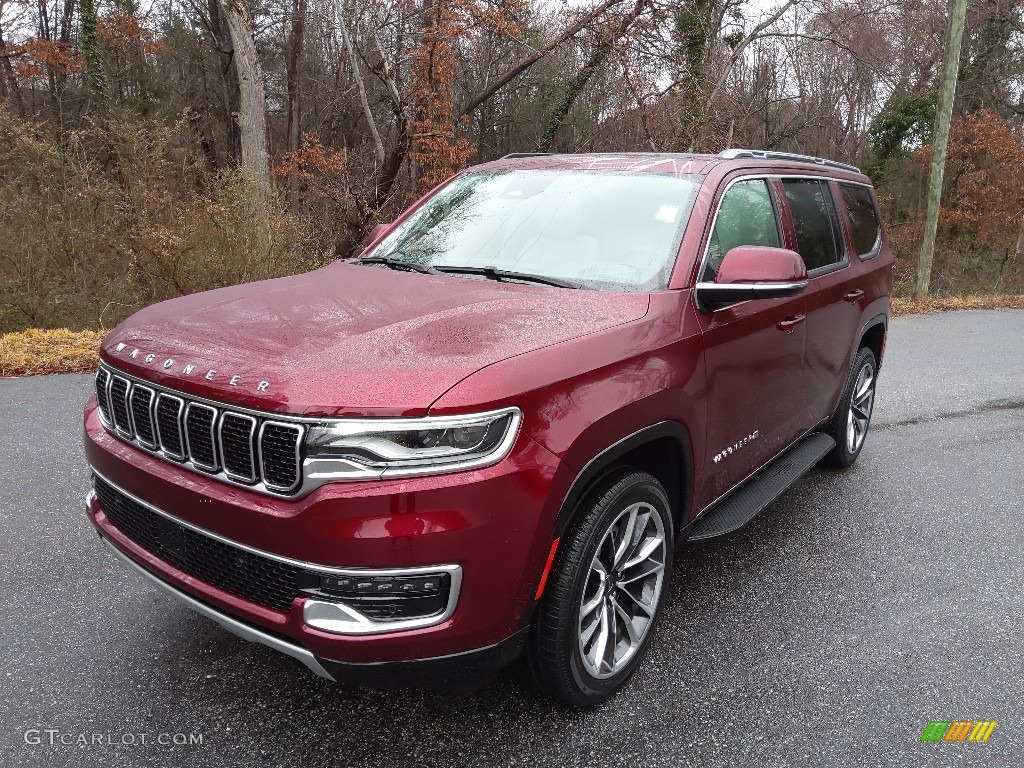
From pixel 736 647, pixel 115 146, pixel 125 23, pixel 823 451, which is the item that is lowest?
pixel 736 647

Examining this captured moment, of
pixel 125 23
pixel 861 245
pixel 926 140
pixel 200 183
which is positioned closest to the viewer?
pixel 861 245

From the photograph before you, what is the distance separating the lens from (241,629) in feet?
7.27

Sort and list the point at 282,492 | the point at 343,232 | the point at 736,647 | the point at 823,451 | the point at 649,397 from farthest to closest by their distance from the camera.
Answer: the point at 343,232 → the point at 823,451 → the point at 736,647 → the point at 649,397 → the point at 282,492

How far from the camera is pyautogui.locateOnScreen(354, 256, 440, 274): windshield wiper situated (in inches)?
132

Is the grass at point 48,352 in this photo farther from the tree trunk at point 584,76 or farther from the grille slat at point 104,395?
the tree trunk at point 584,76

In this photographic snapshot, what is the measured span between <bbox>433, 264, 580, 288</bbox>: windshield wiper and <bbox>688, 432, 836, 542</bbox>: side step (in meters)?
1.16

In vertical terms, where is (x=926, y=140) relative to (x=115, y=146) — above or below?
above

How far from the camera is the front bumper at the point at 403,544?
1.98 meters

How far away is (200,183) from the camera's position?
38.0 feet

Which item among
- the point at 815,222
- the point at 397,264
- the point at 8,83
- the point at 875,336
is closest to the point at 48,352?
the point at 397,264

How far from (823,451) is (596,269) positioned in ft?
6.76

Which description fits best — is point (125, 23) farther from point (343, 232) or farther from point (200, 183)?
point (200, 183)

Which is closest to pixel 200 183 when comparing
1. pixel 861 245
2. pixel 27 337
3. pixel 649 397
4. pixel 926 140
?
pixel 27 337

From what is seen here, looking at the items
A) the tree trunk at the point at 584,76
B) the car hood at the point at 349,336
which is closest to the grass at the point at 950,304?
the tree trunk at the point at 584,76
